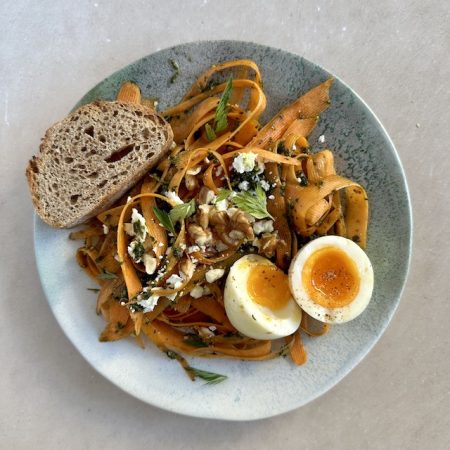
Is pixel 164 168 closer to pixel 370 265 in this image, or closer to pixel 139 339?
pixel 139 339

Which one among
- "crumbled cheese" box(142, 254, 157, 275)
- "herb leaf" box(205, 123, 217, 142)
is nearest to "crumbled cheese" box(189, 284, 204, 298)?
"crumbled cheese" box(142, 254, 157, 275)

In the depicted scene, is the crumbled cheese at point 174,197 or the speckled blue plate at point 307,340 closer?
the crumbled cheese at point 174,197

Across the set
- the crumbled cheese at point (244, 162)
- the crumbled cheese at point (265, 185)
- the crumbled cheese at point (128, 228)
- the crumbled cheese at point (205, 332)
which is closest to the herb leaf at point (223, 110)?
the crumbled cheese at point (244, 162)

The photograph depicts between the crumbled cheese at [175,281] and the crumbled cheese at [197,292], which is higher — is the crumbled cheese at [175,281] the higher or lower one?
the higher one

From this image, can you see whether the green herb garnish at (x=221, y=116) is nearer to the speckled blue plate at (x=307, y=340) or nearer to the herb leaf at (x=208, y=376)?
the speckled blue plate at (x=307, y=340)

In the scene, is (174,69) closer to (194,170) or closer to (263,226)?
(194,170)

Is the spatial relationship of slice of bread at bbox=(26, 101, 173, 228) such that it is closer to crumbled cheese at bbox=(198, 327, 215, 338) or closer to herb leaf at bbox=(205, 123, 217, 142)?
herb leaf at bbox=(205, 123, 217, 142)

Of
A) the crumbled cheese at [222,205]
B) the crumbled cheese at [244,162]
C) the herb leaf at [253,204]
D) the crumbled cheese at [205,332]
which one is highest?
the crumbled cheese at [244,162]
